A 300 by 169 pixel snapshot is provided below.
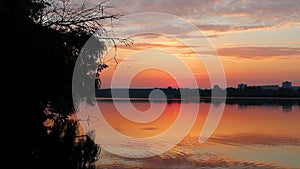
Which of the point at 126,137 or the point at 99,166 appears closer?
the point at 99,166

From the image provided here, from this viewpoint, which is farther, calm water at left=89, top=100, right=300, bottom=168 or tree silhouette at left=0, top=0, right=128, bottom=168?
calm water at left=89, top=100, right=300, bottom=168

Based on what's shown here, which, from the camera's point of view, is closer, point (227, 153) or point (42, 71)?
point (42, 71)

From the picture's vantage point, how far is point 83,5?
9.26m

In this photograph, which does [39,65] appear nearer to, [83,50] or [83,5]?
[83,50]

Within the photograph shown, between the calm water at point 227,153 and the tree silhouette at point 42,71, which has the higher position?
the tree silhouette at point 42,71

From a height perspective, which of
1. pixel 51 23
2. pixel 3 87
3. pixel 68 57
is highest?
pixel 51 23

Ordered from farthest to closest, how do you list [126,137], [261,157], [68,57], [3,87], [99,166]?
[126,137] < [261,157] < [99,166] < [68,57] < [3,87]

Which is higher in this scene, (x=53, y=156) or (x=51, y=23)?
(x=51, y=23)

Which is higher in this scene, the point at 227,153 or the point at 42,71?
the point at 42,71

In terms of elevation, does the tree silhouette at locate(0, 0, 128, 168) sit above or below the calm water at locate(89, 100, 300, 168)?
above

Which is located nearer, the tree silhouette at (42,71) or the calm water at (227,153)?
the tree silhouette at (42,71)

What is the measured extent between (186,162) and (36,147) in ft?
34.1

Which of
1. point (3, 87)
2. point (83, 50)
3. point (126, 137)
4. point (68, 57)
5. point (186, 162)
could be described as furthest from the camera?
point (126, 137)

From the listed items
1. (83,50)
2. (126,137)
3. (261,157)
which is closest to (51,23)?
(83,50)
